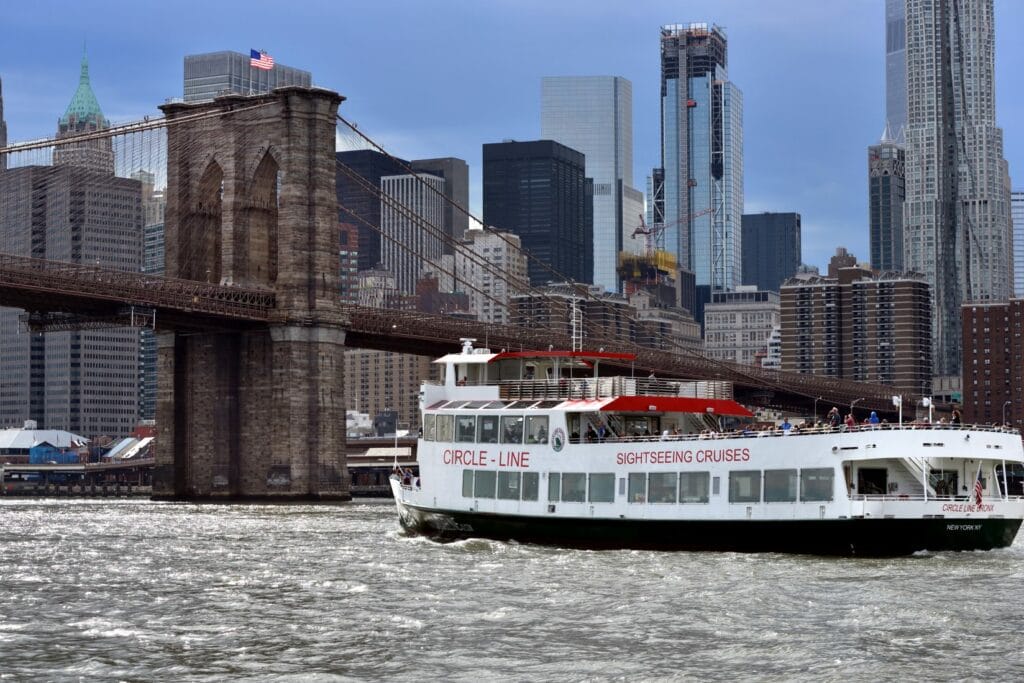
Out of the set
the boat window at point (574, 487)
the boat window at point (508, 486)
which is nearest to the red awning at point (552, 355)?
the boat window at point (508, 486)

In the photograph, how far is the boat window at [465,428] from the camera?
157ft

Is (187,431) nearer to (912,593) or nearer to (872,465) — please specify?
(872,465)

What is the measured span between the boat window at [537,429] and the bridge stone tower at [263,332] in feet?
163

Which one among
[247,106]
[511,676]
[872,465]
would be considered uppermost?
[247,106]

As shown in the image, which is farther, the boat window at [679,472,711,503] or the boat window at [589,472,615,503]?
the boat window at [589,472,615,503]

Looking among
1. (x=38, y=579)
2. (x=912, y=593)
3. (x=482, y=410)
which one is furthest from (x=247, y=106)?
(x=912, y=593)

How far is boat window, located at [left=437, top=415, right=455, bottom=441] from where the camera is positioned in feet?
160

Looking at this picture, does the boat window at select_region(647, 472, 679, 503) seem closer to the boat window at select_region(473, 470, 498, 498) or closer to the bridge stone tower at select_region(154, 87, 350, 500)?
the boat window at select_region(473, 470, 498, 498)

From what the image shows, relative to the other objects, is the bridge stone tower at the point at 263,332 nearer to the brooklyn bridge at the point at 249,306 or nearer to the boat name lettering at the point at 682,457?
the brooklyn bridge at the point at 249,306

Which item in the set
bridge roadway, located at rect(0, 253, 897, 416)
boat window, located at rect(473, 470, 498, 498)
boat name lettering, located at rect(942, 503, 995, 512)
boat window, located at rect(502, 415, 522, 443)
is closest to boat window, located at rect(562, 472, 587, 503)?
boat window, located at rect(502, 415, 522, 443)

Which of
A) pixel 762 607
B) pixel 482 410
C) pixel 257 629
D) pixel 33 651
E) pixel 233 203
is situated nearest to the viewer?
pixel 33 651

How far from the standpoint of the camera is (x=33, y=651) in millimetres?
27062

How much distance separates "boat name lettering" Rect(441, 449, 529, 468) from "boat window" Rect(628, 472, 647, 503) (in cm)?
331

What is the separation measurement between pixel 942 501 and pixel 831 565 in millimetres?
3452
